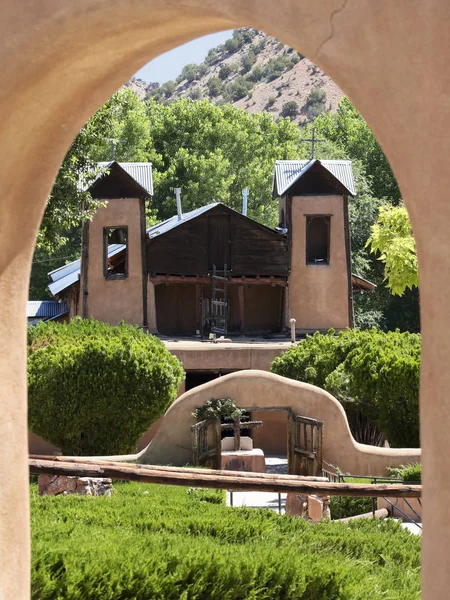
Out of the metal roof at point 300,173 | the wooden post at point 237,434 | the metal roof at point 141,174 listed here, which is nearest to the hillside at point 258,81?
the metal roof at point 300,173

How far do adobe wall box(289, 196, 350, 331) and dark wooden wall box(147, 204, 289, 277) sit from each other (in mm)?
681

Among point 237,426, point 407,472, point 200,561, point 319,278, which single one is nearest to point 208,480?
point 200,561

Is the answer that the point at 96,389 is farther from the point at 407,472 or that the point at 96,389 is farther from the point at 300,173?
the point at 300,173

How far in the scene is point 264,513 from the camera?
10203 mm

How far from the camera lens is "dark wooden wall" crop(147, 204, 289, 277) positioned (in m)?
30.0

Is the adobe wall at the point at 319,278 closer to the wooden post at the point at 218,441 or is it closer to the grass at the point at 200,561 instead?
the wooden post at the point at 218,441

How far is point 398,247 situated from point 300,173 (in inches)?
197

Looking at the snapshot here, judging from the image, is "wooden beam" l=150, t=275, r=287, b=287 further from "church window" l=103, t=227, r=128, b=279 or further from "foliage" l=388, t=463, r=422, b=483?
"foliage" l=388, t=463, r=422, b=483

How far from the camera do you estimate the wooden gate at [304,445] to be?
1839 centimetres

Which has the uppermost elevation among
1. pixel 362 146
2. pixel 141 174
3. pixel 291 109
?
pixel 291 109

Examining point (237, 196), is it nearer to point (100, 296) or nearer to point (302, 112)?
point (100, 296)

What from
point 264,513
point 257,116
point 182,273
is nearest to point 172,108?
point 257,116

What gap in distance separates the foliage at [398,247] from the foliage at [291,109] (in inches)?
3267

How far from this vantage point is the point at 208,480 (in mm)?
7070
